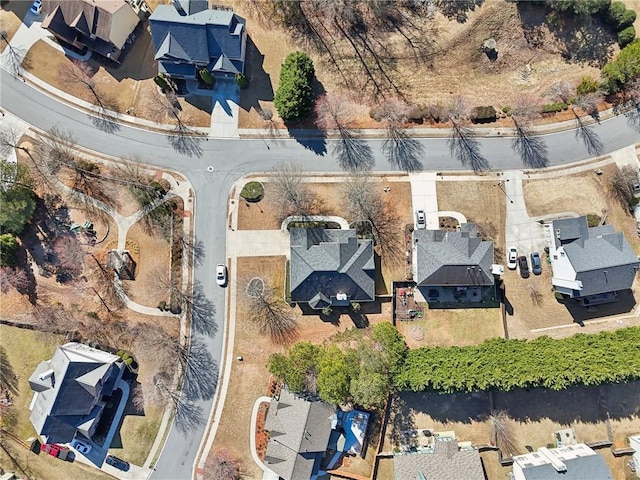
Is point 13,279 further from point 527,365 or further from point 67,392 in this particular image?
point 527,365

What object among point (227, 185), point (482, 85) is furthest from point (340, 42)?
point (227, 185)

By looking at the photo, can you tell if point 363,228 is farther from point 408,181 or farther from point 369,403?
point 369,403

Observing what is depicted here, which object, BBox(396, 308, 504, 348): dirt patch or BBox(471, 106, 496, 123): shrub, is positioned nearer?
BBox(396, 308, 504, 348): dirt patch

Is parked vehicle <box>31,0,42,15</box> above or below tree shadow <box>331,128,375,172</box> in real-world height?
above

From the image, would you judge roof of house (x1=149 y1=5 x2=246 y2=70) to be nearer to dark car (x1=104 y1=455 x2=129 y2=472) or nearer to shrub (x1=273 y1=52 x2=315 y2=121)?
shrub (x1=273 y1=52 x2=315 y2=121)

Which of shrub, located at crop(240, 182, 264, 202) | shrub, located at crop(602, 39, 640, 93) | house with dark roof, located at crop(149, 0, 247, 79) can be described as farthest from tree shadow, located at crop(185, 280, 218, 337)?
shrub, located at crop(602, 39, 640, 93)

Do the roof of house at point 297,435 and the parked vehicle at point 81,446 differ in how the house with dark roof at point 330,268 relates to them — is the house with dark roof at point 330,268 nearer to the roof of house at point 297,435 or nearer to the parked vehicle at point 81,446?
the roof of house at point 297,435

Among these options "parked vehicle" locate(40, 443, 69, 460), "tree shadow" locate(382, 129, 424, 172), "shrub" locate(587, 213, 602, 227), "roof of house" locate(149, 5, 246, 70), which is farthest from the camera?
"tree shadow" locate(382, 129, 424, 172)
